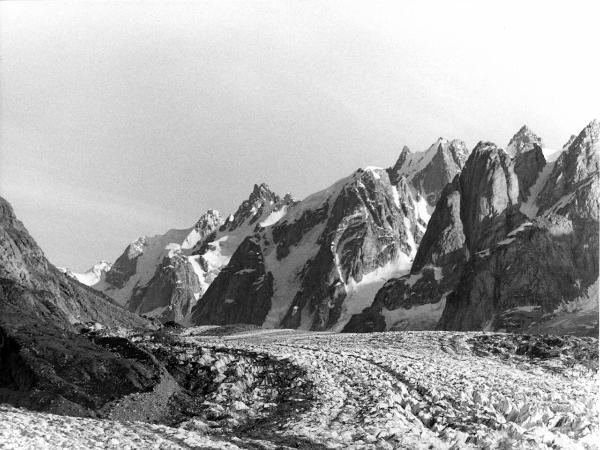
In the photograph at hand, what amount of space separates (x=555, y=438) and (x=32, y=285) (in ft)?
250

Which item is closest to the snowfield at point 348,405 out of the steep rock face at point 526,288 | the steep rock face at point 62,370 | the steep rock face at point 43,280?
the steep rock face at point 62,370

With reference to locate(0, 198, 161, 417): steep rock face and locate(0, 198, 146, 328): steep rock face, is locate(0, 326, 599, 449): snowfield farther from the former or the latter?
locate(0, 198, 146, 328): steep rock face

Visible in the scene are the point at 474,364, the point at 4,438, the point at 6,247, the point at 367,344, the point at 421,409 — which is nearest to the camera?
the point at 4,438

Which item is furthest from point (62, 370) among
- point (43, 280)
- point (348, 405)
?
point (43, 280)

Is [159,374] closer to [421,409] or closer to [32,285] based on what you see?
[421,409]

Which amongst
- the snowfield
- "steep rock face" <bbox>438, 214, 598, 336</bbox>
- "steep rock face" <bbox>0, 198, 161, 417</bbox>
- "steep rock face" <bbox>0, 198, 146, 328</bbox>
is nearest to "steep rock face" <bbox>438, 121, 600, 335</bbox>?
"steep rock face" <bbox>438, 214, 598, 336</bbox>

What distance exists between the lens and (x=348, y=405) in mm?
31125

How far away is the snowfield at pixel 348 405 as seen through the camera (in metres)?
24.9

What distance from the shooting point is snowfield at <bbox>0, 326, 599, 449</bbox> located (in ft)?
81.6

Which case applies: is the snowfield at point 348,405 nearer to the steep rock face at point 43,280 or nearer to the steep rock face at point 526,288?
the steep rock face at point 43,280

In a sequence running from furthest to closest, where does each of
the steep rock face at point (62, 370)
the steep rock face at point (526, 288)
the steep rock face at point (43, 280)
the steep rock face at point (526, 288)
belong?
1. the steep rock face at point (526, 288)
2. the steep rock face at point (526, 288)
3. the steep rock face at point (43, 280)
4. the steep rock face at point (62, 370)

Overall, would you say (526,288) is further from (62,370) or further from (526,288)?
(62,370)

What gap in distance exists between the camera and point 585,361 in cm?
5150

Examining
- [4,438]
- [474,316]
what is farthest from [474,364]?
[474,316]
